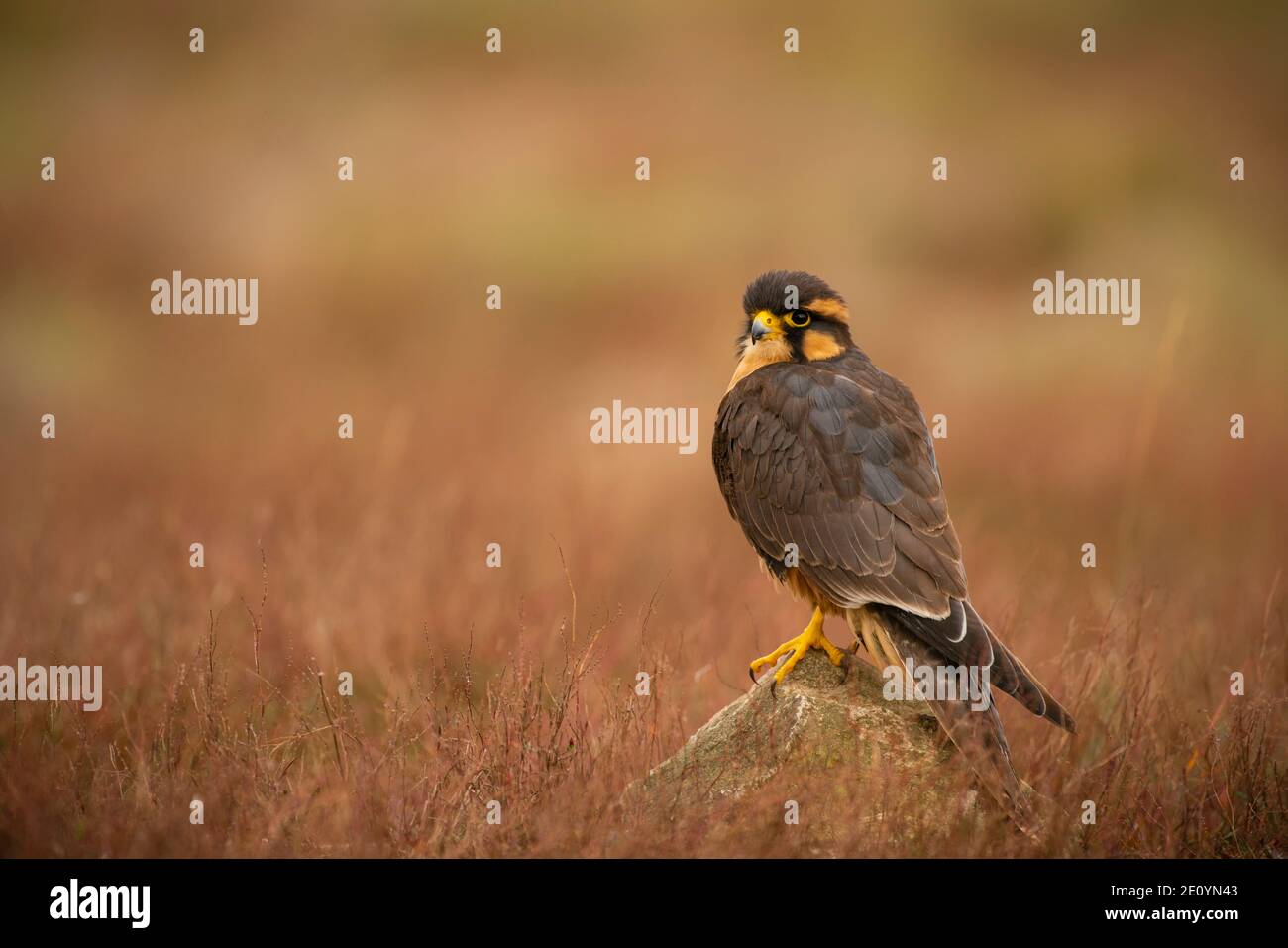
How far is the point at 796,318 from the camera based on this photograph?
16.6 feet

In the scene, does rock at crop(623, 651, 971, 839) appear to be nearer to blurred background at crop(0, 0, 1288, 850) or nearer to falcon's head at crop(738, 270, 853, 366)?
blurred background at crop(0, 0, 1288, 850)

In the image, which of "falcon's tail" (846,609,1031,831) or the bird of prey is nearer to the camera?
"falcon's tail" (846,609,1031,831)

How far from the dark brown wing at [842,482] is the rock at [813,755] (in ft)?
1.33

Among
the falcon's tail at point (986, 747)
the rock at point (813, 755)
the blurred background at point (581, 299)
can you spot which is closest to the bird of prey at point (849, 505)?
the falcon's tail at point (986, 747)

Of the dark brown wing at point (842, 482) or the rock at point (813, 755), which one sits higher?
the dark brown wing at point (842, 482)

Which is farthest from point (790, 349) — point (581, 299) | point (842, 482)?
point (581, 299)

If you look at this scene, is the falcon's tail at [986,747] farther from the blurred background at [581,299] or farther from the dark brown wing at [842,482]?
the blurred background at [581,299]

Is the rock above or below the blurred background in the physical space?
below

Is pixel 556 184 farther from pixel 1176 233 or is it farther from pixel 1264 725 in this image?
pixel 1264 725

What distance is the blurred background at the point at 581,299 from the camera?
23.8 ft

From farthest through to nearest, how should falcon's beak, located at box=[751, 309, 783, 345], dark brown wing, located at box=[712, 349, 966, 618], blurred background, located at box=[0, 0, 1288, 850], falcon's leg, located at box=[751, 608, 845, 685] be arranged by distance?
blurred background, located at box=[0, 0, 1288, 850] → falcon's beak, located at box=[751, 309, 783, 345] → falcon's leg, located at box=[751, 608, 845, 685] → dark brown wing, located at box=[712, 349, 966, 618]

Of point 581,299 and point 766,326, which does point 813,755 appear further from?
point 581,299

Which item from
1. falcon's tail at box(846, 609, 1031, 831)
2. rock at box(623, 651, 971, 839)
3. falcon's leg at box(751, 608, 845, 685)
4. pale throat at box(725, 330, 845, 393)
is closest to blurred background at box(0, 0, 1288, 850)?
falcon's leg at box(751, 608, 845, 685)

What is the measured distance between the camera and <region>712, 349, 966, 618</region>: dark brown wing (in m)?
4.39
